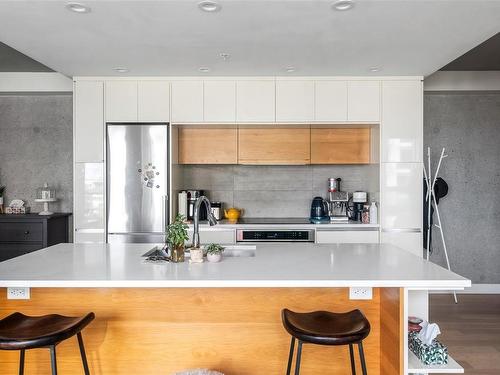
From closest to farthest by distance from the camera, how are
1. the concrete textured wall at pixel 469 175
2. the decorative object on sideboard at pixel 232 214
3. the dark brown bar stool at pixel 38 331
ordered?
the dark brown bar stool at pixel 38 331, the decorative object on sideboard at pixel 232 214, the concrete textured wall at pixel 469 175

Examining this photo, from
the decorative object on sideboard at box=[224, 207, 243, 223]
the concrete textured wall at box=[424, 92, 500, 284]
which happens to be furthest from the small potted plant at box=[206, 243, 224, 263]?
the concrete textured wall at box=[424, 92, 500, 284]

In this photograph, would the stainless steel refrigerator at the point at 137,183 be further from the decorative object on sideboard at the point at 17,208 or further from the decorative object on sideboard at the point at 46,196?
the decorative object on sideboard at the point at 17,208

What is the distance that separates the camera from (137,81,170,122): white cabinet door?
4504 millimetres

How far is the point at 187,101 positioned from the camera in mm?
4512

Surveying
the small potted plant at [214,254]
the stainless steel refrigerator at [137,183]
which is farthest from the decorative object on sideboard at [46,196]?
the small potted plant at [214,254]

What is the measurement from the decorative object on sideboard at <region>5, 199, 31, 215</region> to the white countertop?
275 centimetres

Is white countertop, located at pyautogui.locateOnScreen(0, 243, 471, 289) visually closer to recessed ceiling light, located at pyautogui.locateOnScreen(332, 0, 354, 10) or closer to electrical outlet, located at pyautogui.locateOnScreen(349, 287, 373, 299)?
electrical outlet, located at pyautogui.locateOnScreen(349, 287, 373, 299)

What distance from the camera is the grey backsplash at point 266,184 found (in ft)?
17.1

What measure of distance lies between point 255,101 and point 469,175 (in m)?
2.92

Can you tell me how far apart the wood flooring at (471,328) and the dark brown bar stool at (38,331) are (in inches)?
108

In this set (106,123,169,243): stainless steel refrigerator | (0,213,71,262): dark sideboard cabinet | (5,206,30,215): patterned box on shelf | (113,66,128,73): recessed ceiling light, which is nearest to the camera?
(113,66,128,73): recessed ceiling light

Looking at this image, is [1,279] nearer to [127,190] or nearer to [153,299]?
[153,299]

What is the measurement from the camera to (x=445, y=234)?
17.6 feet

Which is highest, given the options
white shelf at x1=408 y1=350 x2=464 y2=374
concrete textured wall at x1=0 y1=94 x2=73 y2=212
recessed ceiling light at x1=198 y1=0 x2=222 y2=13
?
recessed ceiling light at x1=198 y1=0 x2=222 y2=13
